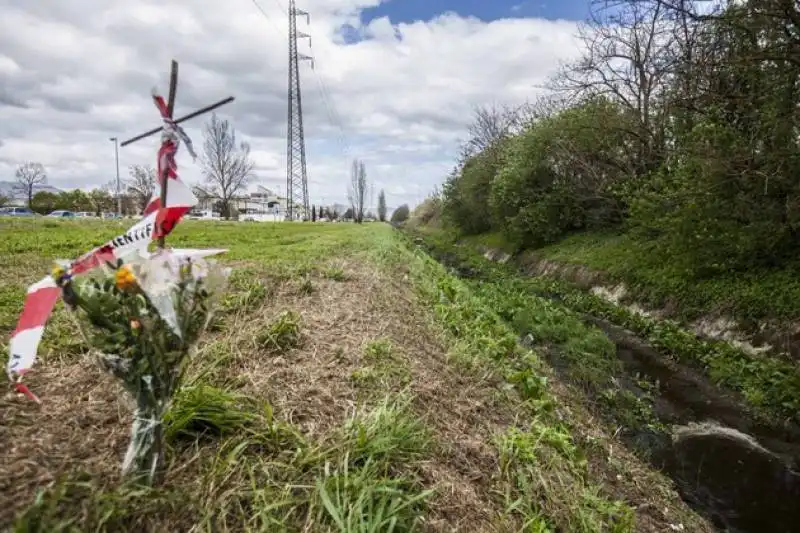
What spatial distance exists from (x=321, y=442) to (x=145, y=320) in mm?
1258

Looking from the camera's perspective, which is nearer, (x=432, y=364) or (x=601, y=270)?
(x=432, y=364)

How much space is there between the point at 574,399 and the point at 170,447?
5530 millimetres

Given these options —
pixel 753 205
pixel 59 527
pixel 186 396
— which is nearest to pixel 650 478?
pixel 186 396

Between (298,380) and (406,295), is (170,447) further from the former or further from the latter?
(406,295)

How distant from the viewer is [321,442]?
8.74ft

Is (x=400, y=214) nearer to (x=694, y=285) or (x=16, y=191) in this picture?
(x=16, y=191)

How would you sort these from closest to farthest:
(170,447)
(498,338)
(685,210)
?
(170,447) < (498,338) < (685,210)

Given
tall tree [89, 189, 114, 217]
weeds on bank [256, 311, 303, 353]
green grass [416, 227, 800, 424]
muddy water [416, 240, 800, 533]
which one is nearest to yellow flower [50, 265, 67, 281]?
weeds on bank [256, 311, 303, 353]

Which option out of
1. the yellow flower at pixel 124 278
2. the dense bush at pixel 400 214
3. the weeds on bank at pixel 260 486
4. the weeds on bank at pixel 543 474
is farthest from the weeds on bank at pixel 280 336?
the dense bush at pixel 400 214

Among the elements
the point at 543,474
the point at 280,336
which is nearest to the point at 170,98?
the point at 280,336

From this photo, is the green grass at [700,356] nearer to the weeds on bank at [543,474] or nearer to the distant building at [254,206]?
the weeds on bank at [543,474]

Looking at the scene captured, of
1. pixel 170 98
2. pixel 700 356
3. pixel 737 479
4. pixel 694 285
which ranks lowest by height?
pixel 737 479

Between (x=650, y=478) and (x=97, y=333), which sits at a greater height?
(x=97, y=333)

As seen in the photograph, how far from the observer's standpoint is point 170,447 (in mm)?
2365
